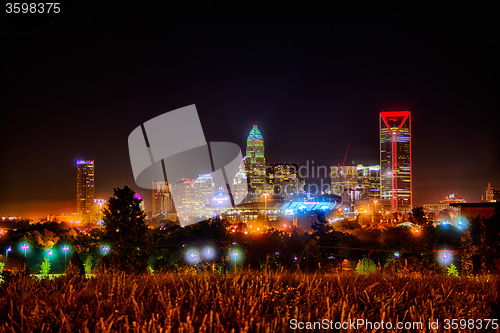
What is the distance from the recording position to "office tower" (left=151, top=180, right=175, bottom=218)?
571 feet

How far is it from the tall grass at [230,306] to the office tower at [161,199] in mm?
171222

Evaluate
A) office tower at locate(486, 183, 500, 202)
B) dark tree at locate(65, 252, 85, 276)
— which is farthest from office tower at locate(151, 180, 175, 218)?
dark tree at locate(65, 252, 85, 276)

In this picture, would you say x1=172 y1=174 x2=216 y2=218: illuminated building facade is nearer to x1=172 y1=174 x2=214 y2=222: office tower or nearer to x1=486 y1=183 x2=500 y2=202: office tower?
x1=172 y1=174 x2=214 y2=222: office tower

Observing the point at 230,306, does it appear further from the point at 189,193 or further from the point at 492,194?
the point at 189,193

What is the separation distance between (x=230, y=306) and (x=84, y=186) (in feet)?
655

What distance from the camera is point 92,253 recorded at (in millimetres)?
34219

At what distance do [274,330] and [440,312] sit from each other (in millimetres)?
2312

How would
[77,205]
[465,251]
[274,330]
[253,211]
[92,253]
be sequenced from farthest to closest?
[77,205], [253,211], [92,253], [465,251], [274,330]

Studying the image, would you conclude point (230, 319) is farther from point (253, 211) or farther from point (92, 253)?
point (253, 211)

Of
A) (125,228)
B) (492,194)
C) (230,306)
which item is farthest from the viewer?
(492,194)

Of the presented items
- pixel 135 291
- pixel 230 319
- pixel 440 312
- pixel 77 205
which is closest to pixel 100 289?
pixel 135 291

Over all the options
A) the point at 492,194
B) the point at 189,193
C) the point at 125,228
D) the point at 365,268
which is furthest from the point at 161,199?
the point at 365,268

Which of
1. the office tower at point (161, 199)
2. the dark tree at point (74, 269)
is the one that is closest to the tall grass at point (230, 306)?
the dark tree at point (74, 269)

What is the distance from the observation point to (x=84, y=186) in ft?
605
